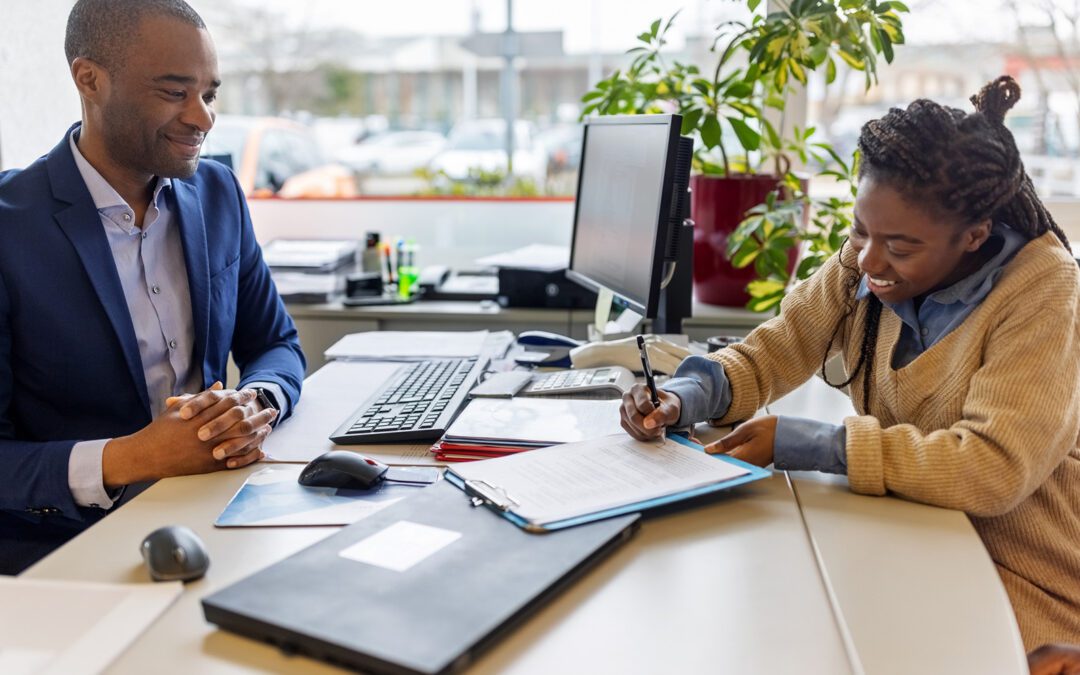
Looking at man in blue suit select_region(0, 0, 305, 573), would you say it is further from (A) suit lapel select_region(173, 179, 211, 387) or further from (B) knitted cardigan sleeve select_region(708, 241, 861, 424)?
(B) knitted cardigan sleeve select_region(708, 241, 861, 424)

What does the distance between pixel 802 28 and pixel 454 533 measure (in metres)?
1.52

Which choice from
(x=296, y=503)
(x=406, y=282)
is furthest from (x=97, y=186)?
(x=406, y=282)

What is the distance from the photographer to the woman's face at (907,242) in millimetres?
1179

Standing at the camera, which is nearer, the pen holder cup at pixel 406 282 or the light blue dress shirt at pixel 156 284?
the light blue dress shirt at pixel 156 284

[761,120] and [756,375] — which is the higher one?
[761,120]

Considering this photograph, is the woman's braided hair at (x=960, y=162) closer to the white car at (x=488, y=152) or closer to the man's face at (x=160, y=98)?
the man's face at (x=160, y=98)

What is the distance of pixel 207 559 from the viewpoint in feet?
3.15

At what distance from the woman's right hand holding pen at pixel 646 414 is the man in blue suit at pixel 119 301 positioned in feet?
1.75

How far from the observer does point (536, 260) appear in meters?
2.61

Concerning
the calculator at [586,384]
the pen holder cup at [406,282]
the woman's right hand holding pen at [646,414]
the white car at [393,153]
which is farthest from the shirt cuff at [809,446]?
the white car at [393,153]

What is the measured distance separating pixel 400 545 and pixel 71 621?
0.31m

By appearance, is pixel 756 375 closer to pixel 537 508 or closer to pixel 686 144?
pixel 686 144

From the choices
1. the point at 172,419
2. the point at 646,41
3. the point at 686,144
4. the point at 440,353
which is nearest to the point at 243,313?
the point at 440,353

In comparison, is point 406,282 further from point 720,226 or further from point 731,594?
point 731,594
